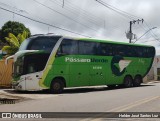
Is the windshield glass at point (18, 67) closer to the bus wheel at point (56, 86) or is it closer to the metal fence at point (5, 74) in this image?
the bus wheel at point (56, 86)

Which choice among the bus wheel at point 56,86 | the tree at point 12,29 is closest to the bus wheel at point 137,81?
the bus wheel at point 56,86

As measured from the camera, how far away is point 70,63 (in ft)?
75.0

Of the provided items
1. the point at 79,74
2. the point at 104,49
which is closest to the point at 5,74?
the point at 79,74

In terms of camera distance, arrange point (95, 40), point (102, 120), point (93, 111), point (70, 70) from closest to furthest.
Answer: point (102, 120), point (93, 111), point (70, 70), point (95, 40)

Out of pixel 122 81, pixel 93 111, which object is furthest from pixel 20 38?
pixel 93 111

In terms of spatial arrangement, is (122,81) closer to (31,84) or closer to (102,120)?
(31,84)

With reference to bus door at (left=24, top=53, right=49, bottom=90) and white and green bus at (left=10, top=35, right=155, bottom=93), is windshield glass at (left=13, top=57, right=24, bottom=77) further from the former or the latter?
bus door at (left=24, top=53, right=49, bottom=90)

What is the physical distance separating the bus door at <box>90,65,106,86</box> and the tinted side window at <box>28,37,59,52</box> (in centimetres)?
414

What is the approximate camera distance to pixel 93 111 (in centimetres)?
1248

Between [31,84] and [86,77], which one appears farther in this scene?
[86,77]

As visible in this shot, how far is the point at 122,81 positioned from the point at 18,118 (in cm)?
1758

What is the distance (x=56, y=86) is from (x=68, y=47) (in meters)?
2.53

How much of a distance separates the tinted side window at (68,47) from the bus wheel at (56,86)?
1786 mm

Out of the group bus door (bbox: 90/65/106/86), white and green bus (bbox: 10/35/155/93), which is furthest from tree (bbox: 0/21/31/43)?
bus door (bbox: 90/65/106/86)
